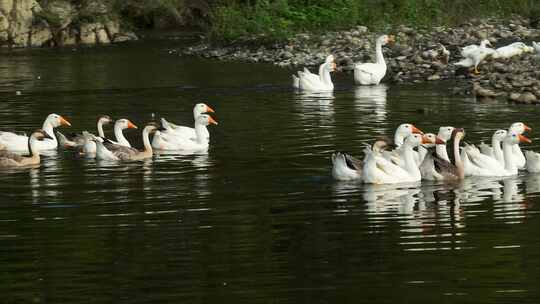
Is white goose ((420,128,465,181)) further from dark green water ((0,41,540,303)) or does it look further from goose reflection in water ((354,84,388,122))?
goose reflection in water ((354,84,388,122))

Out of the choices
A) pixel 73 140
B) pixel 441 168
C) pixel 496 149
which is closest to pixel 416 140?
pixel 441 168

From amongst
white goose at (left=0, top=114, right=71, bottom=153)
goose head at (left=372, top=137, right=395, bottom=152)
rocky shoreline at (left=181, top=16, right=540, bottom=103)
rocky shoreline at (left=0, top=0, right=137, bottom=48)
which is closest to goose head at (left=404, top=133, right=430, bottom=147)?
goose head at (left=372, top=137, right=395, bottom=152)

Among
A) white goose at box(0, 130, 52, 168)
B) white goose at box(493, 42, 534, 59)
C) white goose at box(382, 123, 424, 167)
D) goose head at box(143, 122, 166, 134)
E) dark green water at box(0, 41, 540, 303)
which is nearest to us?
dark green water at box(0, 41, 540, 303)

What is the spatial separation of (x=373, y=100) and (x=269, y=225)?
17282mm

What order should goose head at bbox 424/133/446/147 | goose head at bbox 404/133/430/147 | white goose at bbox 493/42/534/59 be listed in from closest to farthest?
goose head at bbox 404/133/430/147
goose head at bbox 424/133/446/147
white goose at bbox 493/42/534/59

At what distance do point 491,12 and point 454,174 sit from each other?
3648 centimetres

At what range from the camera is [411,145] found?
68.2 feet

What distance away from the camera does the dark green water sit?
44.3ft

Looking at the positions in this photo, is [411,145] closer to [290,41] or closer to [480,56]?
[480,56]

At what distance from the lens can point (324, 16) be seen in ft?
174

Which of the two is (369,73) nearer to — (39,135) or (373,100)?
(373,100)

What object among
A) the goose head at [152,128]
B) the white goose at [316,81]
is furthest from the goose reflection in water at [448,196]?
the white goose at [316,81]

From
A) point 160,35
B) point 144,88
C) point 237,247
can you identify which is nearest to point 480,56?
point 144,88

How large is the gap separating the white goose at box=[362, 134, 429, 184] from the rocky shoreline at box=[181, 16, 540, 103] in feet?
38.7
